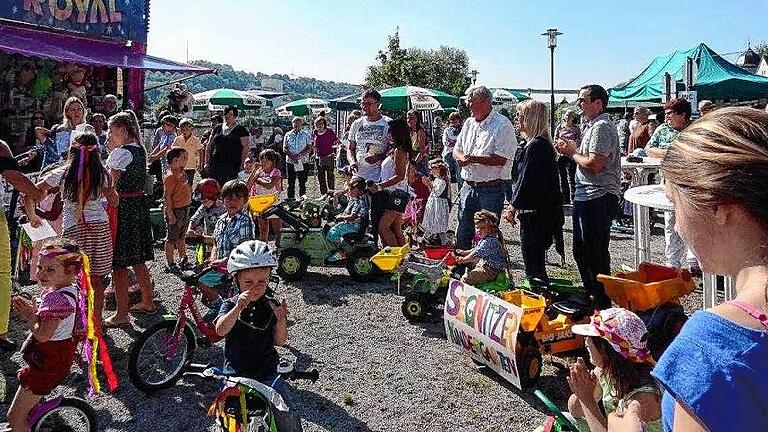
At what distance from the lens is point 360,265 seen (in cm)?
738

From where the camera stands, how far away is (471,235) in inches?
237

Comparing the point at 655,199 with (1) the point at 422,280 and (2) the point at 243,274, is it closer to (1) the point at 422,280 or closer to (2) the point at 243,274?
(1) the point at 422,280

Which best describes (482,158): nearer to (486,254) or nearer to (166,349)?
(486,254)

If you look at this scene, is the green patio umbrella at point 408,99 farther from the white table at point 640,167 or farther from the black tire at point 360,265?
the black tire at point 360,265

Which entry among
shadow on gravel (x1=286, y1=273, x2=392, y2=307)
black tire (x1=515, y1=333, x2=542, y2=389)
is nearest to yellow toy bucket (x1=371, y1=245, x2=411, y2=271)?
shadow on gravel (x1=286, y1=273, x2=392, y2=307)

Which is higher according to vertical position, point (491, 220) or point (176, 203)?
point (176, 203)

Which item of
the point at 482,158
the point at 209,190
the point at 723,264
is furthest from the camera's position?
the point at 209,190

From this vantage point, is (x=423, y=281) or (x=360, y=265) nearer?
(x=423, y=281)

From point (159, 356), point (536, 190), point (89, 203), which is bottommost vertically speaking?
point (159, 356)

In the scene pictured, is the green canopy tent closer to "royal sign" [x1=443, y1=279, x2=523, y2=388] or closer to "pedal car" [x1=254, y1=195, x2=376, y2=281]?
"pedal car" [x1=254, y1=195, x2=376, y2=281]

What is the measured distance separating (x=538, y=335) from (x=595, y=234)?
1294 mm

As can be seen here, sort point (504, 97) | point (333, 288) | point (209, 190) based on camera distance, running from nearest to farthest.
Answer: point (209, 190) < point (333, 288) < point (504, 97)

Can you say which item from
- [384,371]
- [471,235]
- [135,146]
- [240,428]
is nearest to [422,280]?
[471,235]

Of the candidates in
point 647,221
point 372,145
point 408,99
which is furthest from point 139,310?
point 408,99
